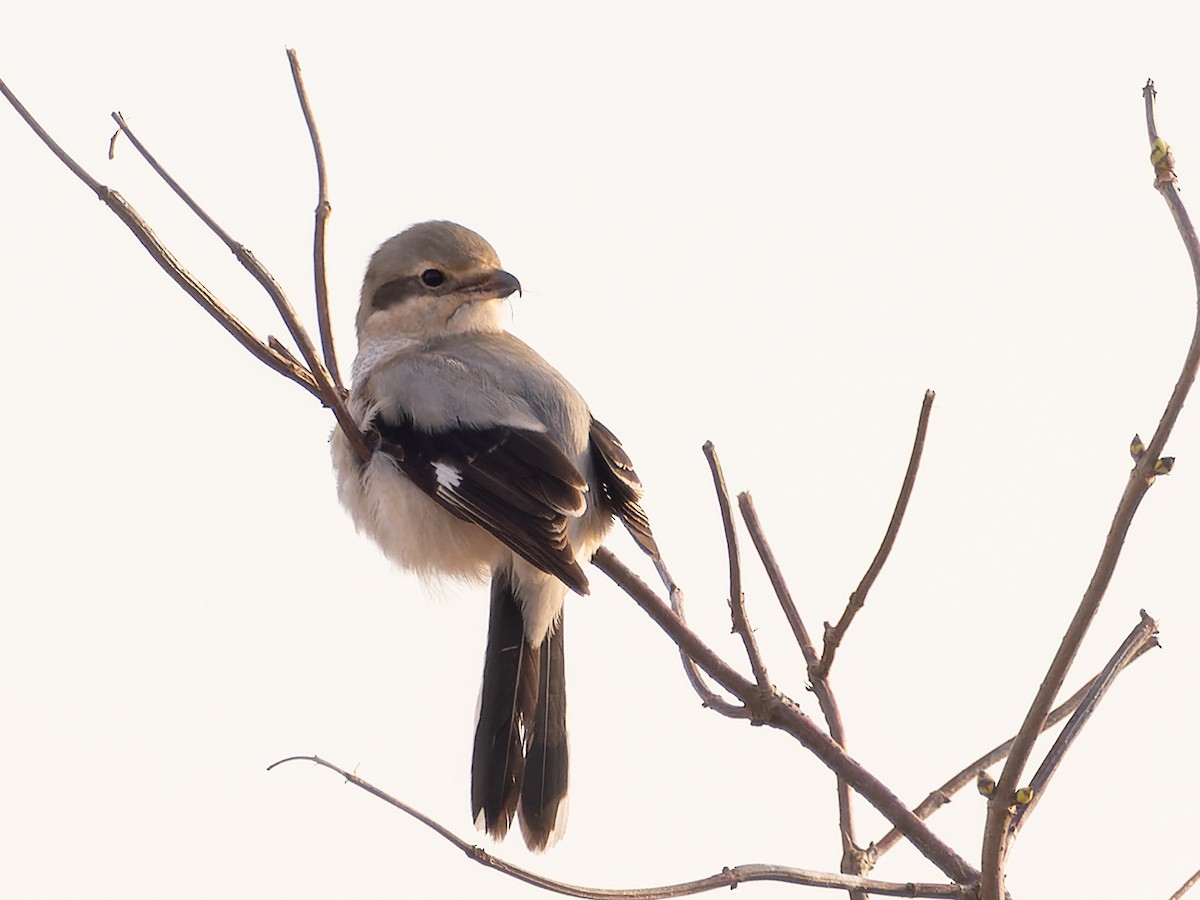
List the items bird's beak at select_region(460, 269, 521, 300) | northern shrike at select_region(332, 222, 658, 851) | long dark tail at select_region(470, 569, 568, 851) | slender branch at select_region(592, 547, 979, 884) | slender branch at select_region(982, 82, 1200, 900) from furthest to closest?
bird's beak at select_region(460, 269, 521, 300)
long dark tail at select_region(470, 569, 568, 851)
northern shrike at select_region(332, 222, 658, 851)
slender branch at select_region(592, 547, 979, 884)
slender branch at select_region(982, 82, 1200, 900)

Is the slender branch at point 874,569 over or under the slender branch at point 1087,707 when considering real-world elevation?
over

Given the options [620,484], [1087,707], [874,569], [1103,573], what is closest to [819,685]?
[874,569]

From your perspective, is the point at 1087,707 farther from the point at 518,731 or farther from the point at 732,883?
the point at 518,731

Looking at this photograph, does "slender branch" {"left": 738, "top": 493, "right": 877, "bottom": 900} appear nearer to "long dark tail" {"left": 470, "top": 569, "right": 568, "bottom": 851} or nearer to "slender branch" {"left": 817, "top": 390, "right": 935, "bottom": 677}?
"slender branch" {"left": 817, "top": 390, "right": 935, "bottom": 677}

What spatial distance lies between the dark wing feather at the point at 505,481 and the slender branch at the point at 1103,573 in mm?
1302

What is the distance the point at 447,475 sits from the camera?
351cm

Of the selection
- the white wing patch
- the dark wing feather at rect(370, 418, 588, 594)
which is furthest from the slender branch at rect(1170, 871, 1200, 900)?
the white wing patch

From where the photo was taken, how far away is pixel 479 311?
14.3 feet

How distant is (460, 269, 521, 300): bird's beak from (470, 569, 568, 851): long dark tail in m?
0.95

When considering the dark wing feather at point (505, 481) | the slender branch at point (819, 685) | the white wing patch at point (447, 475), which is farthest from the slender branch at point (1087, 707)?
the white wing patch at point (447, 475)

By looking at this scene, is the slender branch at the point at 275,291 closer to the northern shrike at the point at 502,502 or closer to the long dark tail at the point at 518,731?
the northern shrike at the point at 502,502

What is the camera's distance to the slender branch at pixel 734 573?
94.9 inches

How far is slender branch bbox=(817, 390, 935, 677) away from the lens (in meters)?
2.55

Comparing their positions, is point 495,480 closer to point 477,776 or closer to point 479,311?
point 477,776
